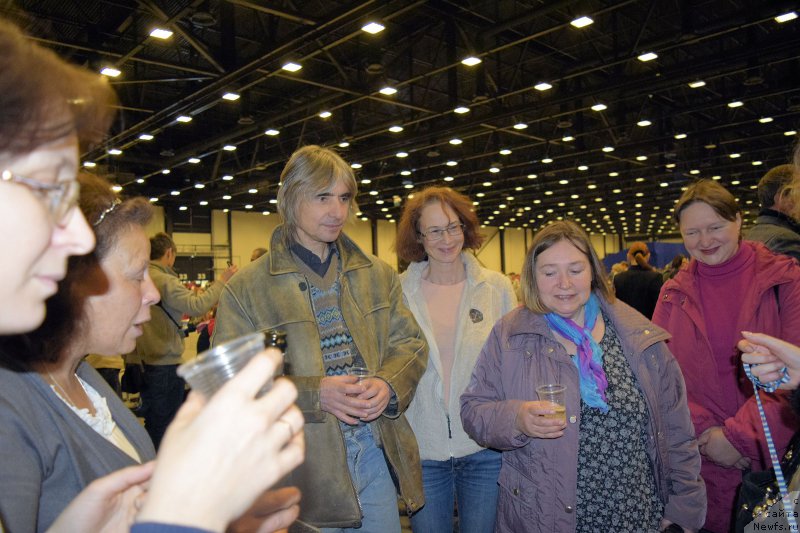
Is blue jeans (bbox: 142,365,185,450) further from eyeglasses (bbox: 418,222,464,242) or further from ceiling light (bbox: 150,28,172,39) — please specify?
ceiling light (bbox: 150,28,172,39)

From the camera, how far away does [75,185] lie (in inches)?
32.3

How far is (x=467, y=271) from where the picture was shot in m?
2.75

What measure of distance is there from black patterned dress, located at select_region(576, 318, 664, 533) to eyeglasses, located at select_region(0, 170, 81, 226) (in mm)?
1806

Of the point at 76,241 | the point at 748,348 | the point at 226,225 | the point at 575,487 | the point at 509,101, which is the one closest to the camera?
the point at 76,241

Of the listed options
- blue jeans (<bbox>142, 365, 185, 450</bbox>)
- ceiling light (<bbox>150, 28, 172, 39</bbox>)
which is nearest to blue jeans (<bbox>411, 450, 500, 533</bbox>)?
blue jeans (<bbox>142, 365, 185, 450</bbox>)

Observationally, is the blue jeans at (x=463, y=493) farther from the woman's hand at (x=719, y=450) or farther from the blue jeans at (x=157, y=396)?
the blue jeans at (x=157, y=396)

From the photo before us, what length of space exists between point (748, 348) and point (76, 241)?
6.03 ft

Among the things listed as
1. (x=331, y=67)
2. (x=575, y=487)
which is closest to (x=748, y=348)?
(x=575, y=487)

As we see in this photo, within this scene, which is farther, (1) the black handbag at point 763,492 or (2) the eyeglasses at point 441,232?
(2) the eyeglasses at point 441,232

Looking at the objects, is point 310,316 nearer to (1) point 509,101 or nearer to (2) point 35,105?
(2) point 35,105

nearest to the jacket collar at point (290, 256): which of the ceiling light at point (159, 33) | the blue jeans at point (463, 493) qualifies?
the blue jeans at point (463, 493)

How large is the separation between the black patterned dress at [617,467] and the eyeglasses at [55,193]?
71.1 inches

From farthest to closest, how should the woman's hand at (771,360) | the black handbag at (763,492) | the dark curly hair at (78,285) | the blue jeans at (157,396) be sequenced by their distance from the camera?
the blue jeans at (157,396) < the woman's hand at (771,360) < the black handbag at (763,492) < the dark curly hair at (78,285)

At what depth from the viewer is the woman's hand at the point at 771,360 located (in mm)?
1673
